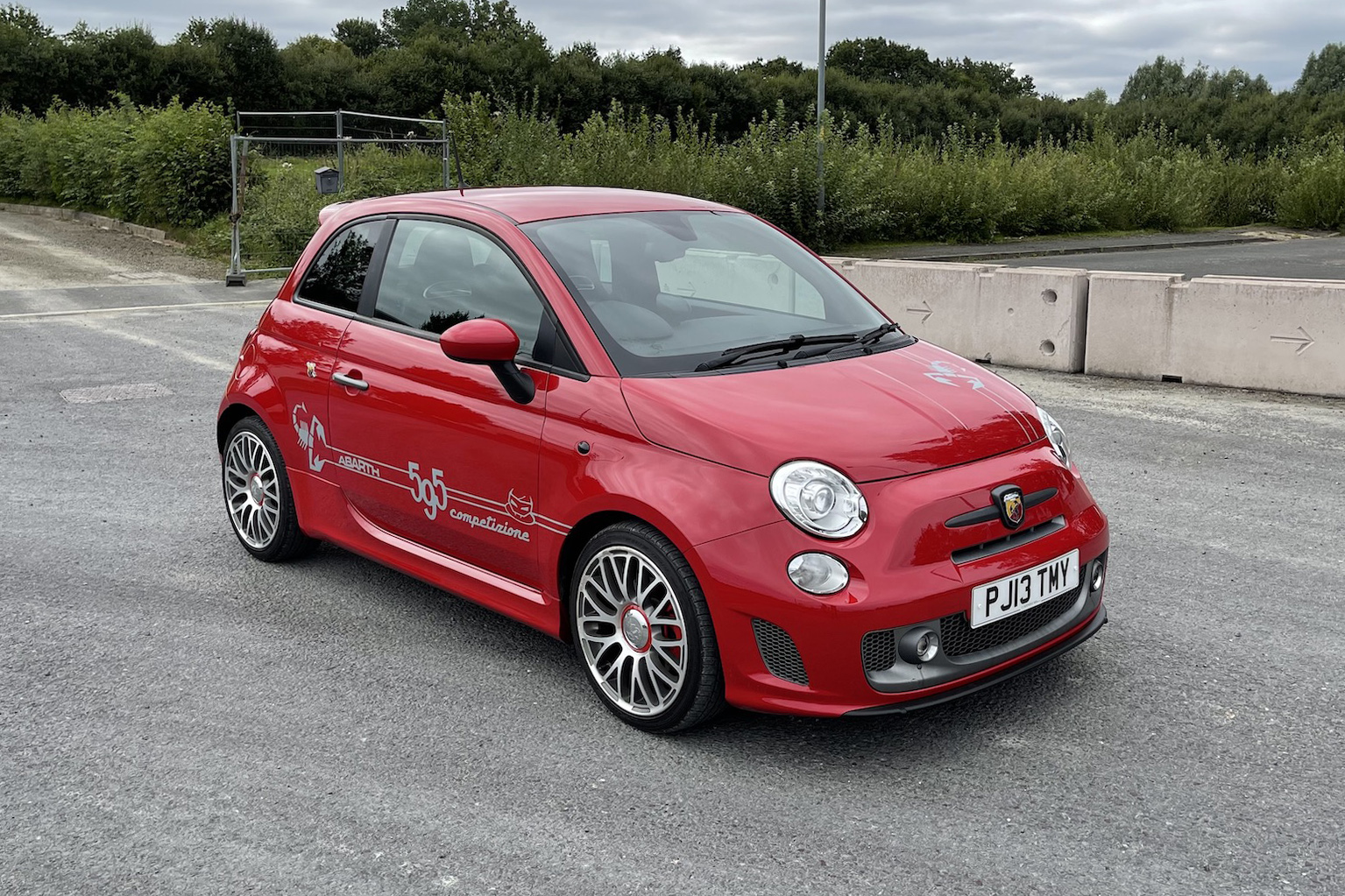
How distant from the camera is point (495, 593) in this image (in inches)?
178

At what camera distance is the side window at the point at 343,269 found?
17.3 ft

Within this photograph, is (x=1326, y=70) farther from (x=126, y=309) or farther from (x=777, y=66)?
(x=126, y=309)

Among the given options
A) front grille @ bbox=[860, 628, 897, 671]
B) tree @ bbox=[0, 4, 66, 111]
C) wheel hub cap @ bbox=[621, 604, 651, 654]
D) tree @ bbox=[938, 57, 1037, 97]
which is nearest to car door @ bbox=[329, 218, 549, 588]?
wheel hub cap @ bbox=[621, 604, 651, 654]

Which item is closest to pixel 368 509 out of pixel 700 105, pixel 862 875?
pixel 862 875

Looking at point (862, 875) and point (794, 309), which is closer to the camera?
point (862, 875)

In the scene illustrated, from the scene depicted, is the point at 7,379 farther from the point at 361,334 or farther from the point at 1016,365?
the point at 1016,365

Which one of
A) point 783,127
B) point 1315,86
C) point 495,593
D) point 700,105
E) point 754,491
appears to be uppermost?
point 1315,86

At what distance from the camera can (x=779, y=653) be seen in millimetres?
3654

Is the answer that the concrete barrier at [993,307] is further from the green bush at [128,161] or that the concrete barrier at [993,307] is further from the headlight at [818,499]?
the green bush at [128,161]

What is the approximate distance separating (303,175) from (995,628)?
20.0m

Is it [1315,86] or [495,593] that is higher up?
[1315,86]

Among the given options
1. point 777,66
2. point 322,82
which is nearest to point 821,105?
point 322,82

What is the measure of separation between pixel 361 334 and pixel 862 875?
117 inches

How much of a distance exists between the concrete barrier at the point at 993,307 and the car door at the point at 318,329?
5680 millimetres
